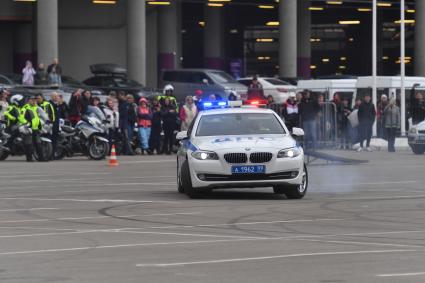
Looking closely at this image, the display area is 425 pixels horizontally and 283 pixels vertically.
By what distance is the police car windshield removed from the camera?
20.1m

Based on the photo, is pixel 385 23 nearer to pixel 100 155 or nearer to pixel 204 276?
pixel 100 155

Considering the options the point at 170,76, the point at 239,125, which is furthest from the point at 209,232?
the point at 170,76

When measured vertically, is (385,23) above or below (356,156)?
above

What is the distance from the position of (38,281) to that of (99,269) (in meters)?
0.84

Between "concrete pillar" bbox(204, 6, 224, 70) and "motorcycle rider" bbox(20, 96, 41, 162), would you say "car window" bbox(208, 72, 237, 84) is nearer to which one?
"concrete pillar" bbox(204, 6, 224, 70)

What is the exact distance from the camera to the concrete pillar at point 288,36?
198ft

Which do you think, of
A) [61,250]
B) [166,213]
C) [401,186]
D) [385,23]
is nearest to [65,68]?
[385,23]

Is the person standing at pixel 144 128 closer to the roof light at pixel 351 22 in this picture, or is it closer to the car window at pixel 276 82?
the car window at pixel 276 82

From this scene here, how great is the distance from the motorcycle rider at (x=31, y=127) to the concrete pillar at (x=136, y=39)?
73.3 ft

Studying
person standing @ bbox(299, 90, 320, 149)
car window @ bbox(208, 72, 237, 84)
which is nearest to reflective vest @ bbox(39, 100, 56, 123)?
person standing @ bbox(299, 90, 320, 149)

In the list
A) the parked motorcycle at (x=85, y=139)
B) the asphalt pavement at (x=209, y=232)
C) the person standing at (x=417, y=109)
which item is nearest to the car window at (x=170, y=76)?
the person standing at (x=417, y=109)

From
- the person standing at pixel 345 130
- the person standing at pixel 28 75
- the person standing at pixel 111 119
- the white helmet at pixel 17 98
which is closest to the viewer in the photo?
the white helmet at pixel 17 98

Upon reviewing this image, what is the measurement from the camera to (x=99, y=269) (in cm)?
1106

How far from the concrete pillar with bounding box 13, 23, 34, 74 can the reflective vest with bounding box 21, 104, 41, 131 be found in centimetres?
3192
